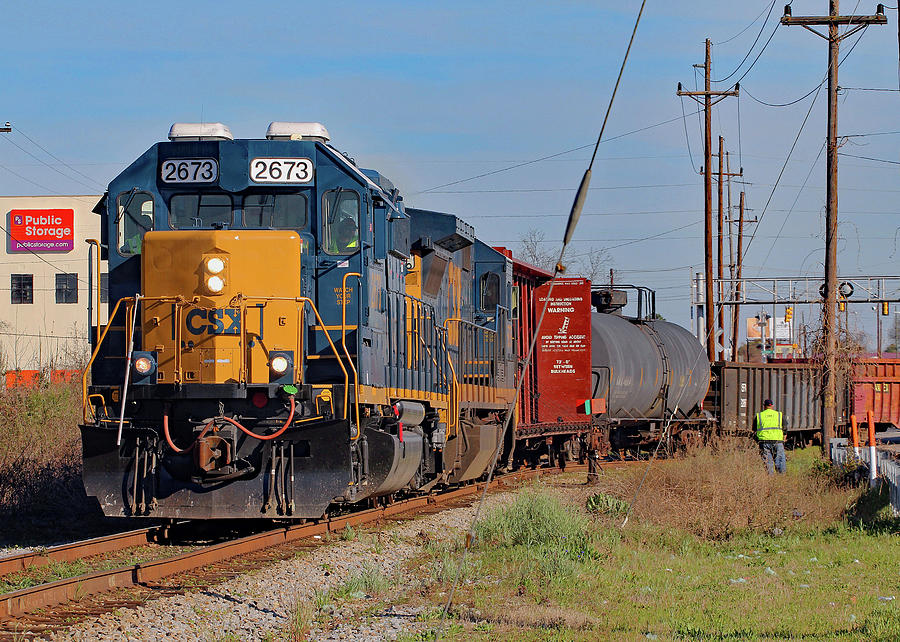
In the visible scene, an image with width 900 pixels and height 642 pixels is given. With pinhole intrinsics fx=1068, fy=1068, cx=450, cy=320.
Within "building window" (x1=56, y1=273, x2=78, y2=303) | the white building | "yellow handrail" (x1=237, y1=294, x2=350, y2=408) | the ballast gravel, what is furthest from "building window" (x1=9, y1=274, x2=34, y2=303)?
the ballast gravel

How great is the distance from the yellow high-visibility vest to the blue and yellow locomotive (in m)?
9.59

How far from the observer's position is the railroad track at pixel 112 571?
735cm

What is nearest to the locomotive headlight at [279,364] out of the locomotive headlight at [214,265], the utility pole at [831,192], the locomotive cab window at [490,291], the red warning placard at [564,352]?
the locomotive headlight at [214,265]

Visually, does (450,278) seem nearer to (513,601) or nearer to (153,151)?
(153,151)

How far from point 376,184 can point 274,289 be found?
80.0 inches

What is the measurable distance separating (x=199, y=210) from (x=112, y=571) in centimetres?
427

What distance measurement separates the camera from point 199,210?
447 inches

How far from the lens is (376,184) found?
1223 cm

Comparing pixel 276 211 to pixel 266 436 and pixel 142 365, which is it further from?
pixel 266 436

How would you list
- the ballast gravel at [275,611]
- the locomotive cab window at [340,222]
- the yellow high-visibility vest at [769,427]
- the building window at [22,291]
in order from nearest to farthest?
the ballast gravel at [275,611] → the locomotive cab window at [340,222] → the yellow high-visibility vest at [769,427] → the building window at [22,291]

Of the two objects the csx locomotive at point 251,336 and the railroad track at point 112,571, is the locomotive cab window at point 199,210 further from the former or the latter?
the railroad track at point 112,571

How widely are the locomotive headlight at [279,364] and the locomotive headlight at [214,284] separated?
876mm

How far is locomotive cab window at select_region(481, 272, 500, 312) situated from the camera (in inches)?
707

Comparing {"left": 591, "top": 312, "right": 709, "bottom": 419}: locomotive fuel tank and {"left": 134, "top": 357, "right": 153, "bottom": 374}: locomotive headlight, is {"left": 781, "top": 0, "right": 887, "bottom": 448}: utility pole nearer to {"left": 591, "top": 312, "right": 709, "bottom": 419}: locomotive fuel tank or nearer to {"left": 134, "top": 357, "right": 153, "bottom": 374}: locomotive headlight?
{"left": 591, "top": 312, "right": 709, "bottom": 419}: locomotive fuel tank
